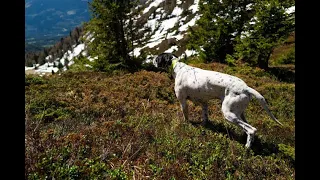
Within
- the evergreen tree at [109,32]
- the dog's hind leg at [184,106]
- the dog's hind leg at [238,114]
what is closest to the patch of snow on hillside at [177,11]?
the evergreen tree at [109,32]

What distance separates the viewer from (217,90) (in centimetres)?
712

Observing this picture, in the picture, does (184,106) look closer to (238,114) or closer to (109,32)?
Result: (238,114)

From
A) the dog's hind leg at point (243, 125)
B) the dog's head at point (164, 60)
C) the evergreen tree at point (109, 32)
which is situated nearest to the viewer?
the dog's hind leg at point (243, 125)

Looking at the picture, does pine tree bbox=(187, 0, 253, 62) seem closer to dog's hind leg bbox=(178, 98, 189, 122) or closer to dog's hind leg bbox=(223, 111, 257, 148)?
dog's hind leg bbox=(178, 98, 189, 122)

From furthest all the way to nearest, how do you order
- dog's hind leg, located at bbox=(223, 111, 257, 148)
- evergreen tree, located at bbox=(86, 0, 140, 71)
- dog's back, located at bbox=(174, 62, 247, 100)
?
1. evergreen tree, located at bbox=(86, 0, 140, 71)
2. dog's back, located at bbox=(174, 62, 247, 100)
3. dog's hind leg, located at bbox=(223, 111, 257, 148)

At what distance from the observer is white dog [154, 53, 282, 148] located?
6625 millimetres

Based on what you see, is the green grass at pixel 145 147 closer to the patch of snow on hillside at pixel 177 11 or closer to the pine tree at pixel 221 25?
the pine tree at pixel 221 25

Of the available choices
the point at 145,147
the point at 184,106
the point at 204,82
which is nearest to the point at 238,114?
the point at 204,82

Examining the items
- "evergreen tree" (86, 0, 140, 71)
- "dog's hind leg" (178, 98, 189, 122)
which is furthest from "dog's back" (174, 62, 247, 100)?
"evergreen tree" (86, 0, 140, 71)

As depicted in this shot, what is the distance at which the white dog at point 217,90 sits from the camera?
261 inches

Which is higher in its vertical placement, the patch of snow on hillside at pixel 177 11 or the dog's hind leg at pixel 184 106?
the patch of snow on hillside at pixel 177 11

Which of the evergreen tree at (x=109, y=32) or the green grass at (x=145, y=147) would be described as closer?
the green grass at (x=145, y=147)

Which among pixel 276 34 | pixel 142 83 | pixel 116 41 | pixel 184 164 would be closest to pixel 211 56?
pixel 276 34

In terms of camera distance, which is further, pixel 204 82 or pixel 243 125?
pixel 204 82
